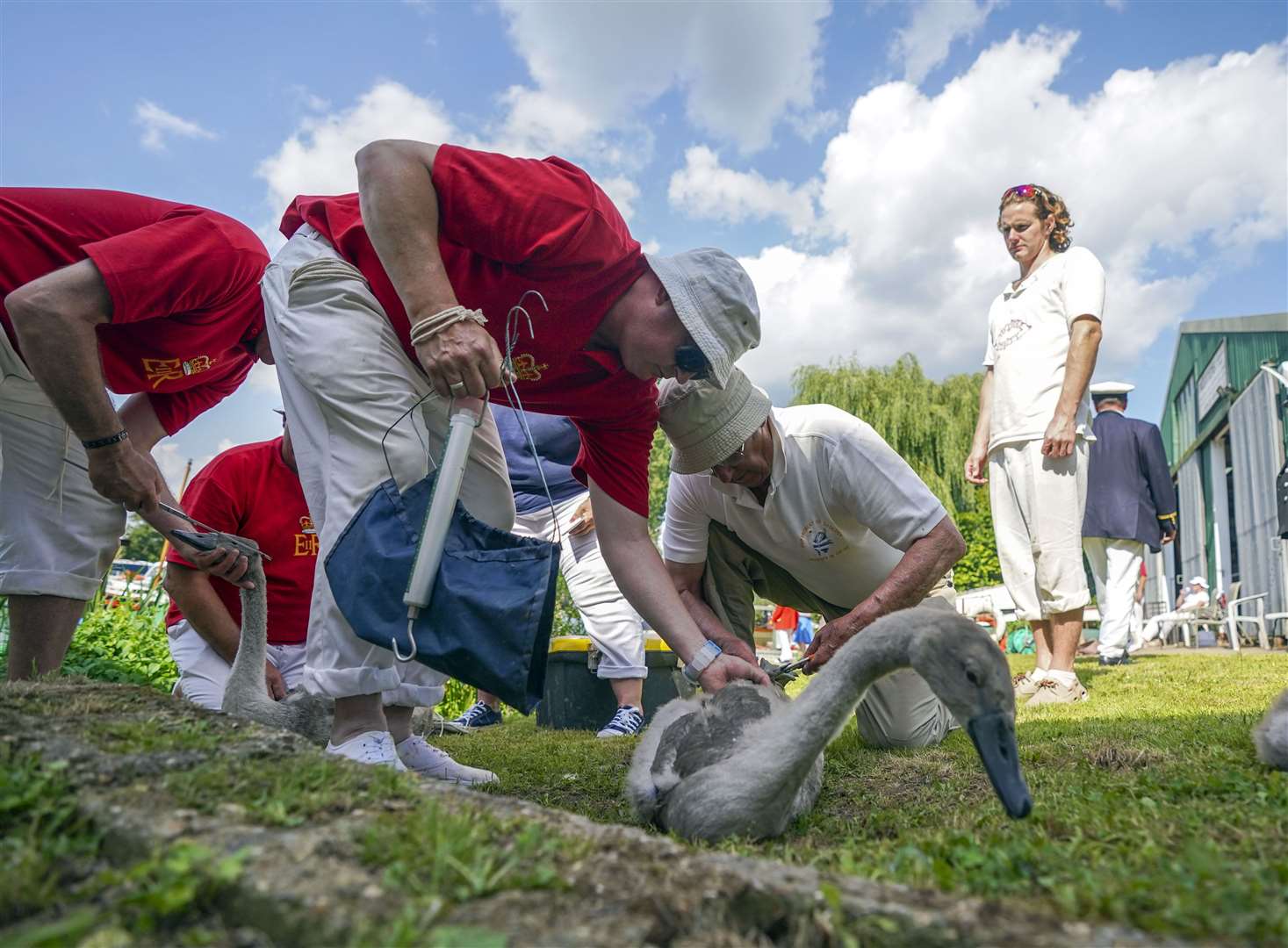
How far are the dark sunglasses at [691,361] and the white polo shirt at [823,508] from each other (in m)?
0.74

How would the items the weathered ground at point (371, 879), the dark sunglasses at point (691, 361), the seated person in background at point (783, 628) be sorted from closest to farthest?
the weathered ground at point (371, 879)
the dark sunglasses at point (691, 361)
the seated person in background at point (783, 628)

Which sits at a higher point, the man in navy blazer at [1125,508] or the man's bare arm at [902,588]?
the man in navy blazer at [1125,508]

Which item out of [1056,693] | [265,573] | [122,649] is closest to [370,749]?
[265,573]

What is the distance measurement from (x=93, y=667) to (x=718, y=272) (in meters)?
6.22

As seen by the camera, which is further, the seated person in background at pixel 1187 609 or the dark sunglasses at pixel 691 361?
the seated person in background at pixel 1187 609

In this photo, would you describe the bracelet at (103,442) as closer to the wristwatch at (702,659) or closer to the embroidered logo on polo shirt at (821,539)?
the wristwatch at (702,659)

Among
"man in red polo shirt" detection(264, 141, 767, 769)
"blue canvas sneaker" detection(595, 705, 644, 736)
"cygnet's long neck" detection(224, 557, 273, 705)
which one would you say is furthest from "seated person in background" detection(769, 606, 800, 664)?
"man in red polo shirt" detection(264, 141, 767, 769)

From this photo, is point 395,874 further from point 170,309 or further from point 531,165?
point 170,309

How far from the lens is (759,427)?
3965 mm

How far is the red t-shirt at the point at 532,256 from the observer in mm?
3049

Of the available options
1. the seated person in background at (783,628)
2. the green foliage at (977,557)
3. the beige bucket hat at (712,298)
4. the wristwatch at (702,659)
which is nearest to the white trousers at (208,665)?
the wristwatch at (702,659)

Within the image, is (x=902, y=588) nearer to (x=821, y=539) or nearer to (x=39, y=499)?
(x=821, y=539)

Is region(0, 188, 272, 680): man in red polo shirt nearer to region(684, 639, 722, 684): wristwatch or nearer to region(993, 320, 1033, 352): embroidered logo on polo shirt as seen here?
region(684, 639, 722, 684): wristwatch

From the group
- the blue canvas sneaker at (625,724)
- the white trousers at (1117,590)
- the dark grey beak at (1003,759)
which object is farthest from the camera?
the white trousers at (1117,590)
